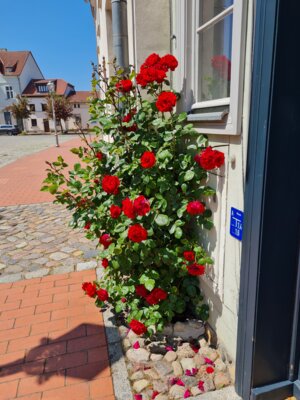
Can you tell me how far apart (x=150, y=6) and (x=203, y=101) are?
0.95 metres

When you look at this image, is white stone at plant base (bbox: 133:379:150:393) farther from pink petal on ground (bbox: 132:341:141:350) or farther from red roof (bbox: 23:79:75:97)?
red roof (bbox: 23:79:75:97)

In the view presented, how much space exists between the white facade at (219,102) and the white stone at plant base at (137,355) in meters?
0.52

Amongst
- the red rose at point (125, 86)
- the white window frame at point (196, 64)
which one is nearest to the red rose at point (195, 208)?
the white window frame at point (196, 64)

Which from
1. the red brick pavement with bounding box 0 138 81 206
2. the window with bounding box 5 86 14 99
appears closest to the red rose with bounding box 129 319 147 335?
the red brick pavement with bounding box 0 138 81 206

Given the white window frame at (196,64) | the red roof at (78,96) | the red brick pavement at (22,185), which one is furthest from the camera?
the red roof at (78,96)

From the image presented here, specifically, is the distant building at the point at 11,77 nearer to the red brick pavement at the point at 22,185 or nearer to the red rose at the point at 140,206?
the red brick pavement at the point at 22,185

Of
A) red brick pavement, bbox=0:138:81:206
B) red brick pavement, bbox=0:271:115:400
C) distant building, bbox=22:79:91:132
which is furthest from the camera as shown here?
distant building, bbox=22:79:91:132

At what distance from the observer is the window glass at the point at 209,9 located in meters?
1.91

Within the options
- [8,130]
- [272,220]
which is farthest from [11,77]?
[272,220]

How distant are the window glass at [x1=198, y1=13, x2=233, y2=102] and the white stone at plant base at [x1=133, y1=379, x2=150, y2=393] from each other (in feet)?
6.12

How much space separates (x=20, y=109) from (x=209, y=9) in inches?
1803

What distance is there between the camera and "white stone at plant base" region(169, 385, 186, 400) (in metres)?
1.86

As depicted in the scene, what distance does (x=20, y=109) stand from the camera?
140 ft

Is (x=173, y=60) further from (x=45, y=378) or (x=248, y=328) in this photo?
(x=45, y=378)
